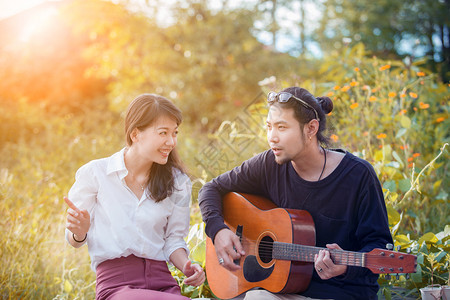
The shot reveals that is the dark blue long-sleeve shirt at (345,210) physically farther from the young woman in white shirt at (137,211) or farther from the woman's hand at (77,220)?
the woman's hand at (77,220)

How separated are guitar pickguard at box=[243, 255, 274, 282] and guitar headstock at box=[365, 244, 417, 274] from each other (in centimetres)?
64

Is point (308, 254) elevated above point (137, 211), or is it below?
below

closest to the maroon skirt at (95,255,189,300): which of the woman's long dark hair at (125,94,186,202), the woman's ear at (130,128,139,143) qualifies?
the woman's long dark hair at (125,94,186,202)

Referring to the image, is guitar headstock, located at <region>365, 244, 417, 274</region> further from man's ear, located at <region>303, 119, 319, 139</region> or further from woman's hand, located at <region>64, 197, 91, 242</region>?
woman's hand, located at <region>64, 197, 91, 242</region>

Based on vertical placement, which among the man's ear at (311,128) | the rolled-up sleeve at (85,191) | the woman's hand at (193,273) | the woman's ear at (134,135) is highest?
the woman's ear at (134,135)

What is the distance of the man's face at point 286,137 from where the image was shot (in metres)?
2.29

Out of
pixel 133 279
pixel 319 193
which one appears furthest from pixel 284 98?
pixel 133 279

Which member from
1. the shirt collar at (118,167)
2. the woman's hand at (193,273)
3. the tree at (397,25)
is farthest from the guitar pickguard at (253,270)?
the tree at (397,25)

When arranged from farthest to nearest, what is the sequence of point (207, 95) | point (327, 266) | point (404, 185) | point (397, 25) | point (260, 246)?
point (397, 25) → point (207, 95) → point (404, 185) → point (260, 246) → point (327, 266)

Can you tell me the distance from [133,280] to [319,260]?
921mm

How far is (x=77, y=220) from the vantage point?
215 centimetres

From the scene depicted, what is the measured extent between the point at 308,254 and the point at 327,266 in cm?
20

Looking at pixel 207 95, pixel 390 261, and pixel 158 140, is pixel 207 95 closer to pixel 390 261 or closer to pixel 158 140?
pixel 158 140

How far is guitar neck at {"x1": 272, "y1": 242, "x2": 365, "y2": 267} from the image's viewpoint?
74.7 inches
